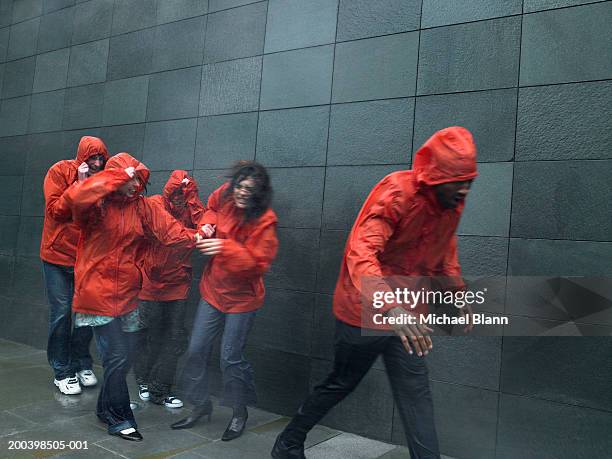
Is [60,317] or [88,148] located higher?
[88,148]

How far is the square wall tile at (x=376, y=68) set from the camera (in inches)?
180

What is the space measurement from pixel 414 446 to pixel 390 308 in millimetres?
870

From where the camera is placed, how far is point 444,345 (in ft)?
13.9

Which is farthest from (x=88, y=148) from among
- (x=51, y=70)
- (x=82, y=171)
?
(x=51, y=70)

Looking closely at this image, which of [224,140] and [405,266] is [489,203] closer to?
[405,266]

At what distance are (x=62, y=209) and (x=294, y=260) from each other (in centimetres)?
190

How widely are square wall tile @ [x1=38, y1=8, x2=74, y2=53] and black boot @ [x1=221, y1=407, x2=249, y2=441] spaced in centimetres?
540

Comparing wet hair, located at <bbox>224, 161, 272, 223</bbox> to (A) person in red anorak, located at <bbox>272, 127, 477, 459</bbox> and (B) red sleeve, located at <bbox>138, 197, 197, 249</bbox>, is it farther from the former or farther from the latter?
(A) person in red anorak, located at <bbox>272, 127, 477, 459</bbox>

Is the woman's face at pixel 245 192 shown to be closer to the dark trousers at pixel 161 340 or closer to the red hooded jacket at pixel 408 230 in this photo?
the red hooded jacket at pixel 408 230

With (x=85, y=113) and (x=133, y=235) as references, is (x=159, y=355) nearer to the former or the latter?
(x=133, y=235)

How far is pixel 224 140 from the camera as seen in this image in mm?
5676

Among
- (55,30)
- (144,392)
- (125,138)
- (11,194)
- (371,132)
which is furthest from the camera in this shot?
(11,194)

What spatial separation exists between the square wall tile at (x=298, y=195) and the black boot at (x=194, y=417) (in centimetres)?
165

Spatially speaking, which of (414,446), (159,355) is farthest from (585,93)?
(159,355)
